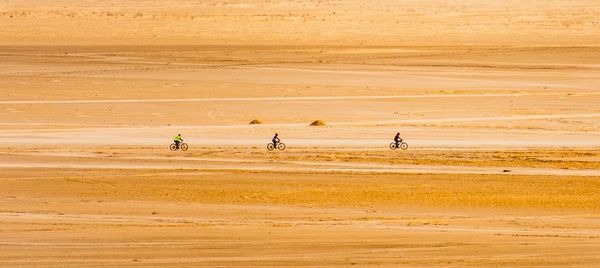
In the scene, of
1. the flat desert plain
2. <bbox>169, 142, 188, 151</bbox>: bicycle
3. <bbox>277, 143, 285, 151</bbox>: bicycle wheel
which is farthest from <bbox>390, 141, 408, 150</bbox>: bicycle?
<bbox>169, 142, 188, 151</bbox>: bicycle

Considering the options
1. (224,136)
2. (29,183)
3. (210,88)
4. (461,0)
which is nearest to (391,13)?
(461,0)

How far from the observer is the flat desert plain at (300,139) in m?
17.3

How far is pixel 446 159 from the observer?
25562 mm

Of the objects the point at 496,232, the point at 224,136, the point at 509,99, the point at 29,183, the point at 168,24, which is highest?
the point at 168,24

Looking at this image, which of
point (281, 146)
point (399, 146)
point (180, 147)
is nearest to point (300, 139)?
point (281, 146)

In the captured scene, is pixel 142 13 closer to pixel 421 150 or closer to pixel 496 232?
pixel 421 150

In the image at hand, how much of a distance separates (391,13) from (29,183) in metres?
40.4

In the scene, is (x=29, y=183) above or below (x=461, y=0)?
below

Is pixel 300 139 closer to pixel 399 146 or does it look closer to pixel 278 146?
pixel 278 146

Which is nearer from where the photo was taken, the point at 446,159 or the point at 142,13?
the point at 446,159

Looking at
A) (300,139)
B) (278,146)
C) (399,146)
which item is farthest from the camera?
(300,139)

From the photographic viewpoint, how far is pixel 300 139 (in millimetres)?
28891

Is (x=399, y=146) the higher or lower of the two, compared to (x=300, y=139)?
lower

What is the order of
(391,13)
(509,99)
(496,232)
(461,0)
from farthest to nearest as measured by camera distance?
(461,0)
(391,13)
(509,99)
(496,232)
